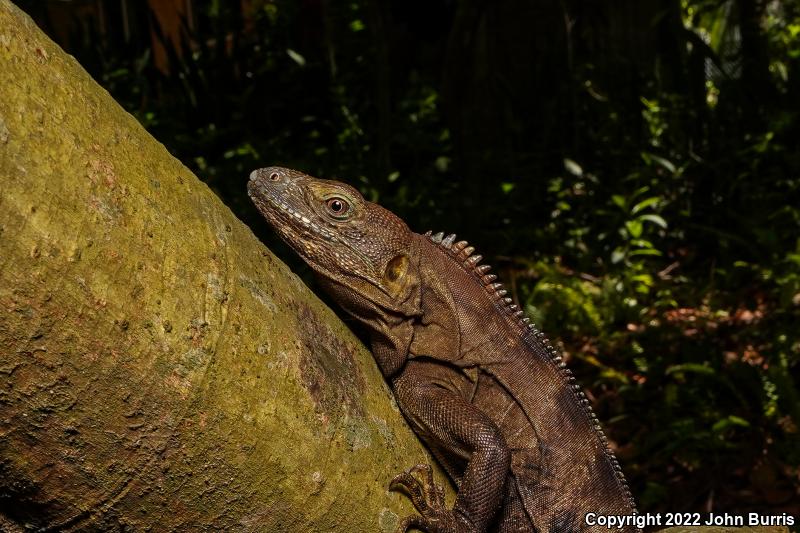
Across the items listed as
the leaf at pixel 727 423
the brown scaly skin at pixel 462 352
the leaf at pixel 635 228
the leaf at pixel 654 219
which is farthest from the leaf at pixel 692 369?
the brown scaly skin at pixel 462 352

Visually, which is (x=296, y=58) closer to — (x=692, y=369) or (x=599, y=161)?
(x=599, y=161)

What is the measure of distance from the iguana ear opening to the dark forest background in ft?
9.28

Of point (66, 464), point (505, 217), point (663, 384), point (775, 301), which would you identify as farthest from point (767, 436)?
point (66, 464)

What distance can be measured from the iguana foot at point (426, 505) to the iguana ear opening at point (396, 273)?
67 centimetres

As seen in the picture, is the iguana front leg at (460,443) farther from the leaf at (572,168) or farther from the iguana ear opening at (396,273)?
the leaf at (572,168)

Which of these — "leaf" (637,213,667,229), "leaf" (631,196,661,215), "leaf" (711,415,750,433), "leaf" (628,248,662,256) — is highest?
"leaf" (631,196,661,215)

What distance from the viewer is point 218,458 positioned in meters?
1.86

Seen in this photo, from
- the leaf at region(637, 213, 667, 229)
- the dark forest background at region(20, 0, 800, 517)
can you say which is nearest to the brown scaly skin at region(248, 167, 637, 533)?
the dark forest background at region(20, 0, 800, 517)

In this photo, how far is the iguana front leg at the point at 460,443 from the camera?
8.44 ft

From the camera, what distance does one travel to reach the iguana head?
2910mm

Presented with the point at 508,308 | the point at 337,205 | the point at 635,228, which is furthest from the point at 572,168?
the point at 337,205

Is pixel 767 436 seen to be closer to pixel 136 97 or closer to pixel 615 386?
pixel 615 386

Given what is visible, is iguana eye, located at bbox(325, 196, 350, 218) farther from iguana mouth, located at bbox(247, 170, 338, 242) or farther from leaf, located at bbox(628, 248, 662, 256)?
leaf, located at bbox(628, 248, 662, 256)

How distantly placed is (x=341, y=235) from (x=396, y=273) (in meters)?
0.22
